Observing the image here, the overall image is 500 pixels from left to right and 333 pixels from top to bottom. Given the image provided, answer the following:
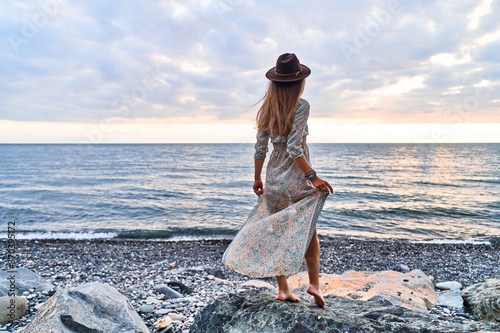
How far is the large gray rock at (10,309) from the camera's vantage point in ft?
15.1

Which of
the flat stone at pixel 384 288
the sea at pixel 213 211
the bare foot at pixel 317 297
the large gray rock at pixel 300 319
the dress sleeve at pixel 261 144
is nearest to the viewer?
the large gray rock at pixel 300 319

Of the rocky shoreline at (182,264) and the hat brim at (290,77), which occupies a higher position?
the hat brim at (290,77)

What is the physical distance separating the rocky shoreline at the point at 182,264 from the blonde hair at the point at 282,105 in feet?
10.9

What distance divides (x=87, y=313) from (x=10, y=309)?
199 cm

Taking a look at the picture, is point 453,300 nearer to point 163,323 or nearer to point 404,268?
point 404,268

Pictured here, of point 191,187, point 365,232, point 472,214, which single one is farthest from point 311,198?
point 191,187

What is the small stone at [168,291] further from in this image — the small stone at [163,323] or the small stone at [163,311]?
the small stone at [163,323]

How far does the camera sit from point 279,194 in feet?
12.3

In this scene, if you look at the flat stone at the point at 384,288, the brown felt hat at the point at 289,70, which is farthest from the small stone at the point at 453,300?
the brown felt hat at the point at 289,70

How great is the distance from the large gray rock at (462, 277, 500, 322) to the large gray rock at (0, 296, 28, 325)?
24.1ft

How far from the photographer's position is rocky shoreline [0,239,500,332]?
6062mm

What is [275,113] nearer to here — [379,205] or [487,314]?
[487,314]

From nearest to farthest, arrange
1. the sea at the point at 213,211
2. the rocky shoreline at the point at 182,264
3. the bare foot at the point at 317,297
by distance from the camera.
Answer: the bare foot at the point at 317,297, the rocky shoreline at the point at 182,264, the sea at the point at 213,211

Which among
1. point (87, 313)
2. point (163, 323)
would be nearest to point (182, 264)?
point (163, 323)
